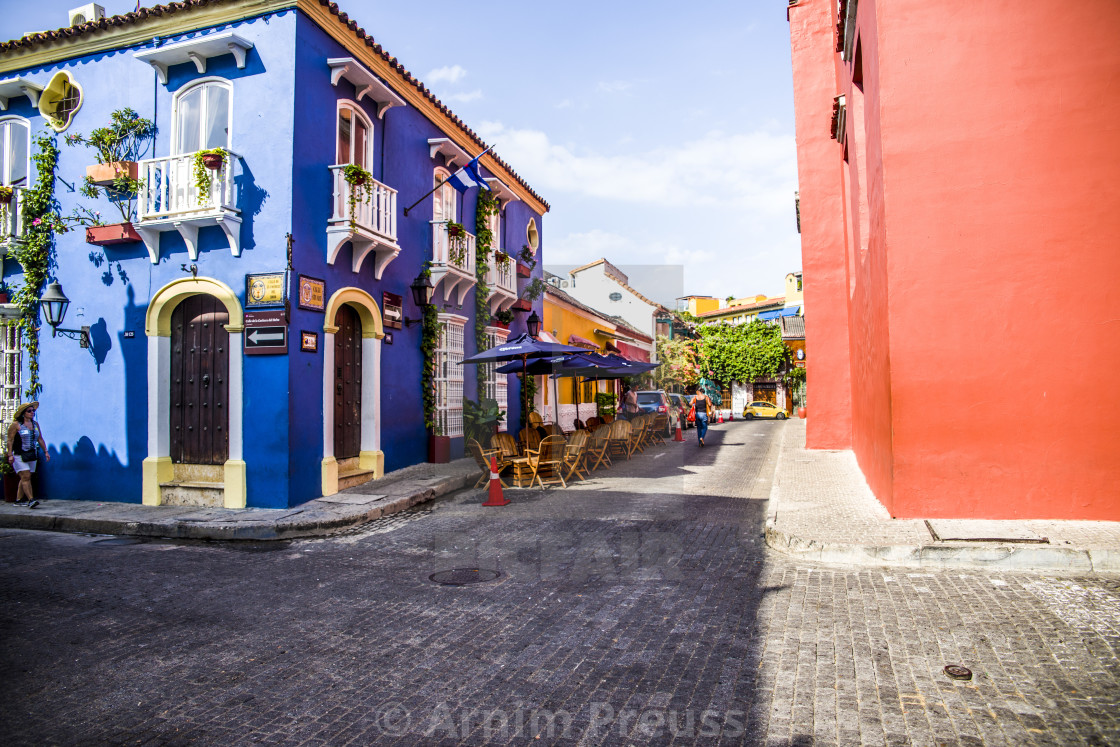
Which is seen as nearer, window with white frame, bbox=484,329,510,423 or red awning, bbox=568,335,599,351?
window with white frame, bbox=484,329,510,423

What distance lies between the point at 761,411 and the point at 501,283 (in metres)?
28.9

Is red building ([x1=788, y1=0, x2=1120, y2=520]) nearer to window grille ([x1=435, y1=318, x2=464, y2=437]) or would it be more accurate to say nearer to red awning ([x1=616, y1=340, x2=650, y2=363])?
window grille ([x1=435, y1=318, x2=464, y2=437])

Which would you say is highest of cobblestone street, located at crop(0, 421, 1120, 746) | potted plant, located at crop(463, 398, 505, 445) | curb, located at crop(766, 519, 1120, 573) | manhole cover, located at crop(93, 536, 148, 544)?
potted plant, located at crop(463, 398, 505, 445)

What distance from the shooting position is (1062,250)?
21.6 feet

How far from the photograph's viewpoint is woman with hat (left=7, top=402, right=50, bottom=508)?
9.71 metres

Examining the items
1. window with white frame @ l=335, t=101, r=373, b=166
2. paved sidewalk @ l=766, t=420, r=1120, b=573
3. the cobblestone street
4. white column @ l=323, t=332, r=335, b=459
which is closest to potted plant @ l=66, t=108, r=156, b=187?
window with white frame @ l=335, t=101, r=373, b=166

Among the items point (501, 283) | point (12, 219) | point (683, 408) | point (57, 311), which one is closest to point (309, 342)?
point (57, 311)

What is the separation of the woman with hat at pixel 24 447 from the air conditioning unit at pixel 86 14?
659cm

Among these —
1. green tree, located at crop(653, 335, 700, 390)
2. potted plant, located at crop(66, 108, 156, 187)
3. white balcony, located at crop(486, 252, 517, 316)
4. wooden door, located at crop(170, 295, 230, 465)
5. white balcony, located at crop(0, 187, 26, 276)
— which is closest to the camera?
wooden door, located at crop(170, 295, 230, 465)

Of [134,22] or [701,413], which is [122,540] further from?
[701,413]

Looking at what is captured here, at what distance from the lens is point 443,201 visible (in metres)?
13.8

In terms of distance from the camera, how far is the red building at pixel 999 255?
21.4 feet

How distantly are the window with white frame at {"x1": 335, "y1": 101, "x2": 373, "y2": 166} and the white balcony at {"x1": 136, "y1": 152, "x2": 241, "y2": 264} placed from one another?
1708mm

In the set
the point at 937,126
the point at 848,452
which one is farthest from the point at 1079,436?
the point at 848,452
